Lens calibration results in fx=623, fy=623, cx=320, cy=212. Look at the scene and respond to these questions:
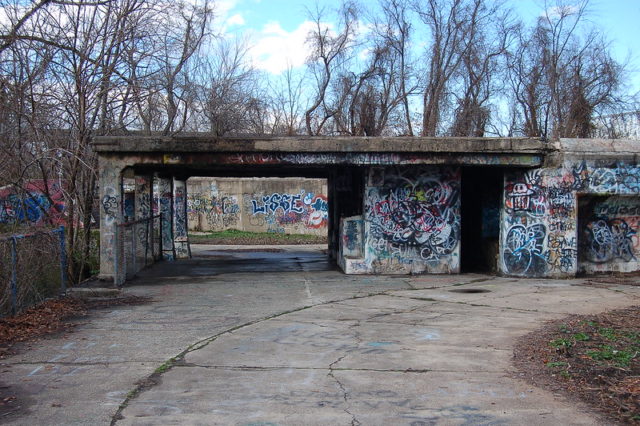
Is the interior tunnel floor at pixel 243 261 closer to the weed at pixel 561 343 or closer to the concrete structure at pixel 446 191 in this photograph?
the concrete structure at pixel 446 191

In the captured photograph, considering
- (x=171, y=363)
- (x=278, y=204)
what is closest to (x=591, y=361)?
(x=171, y=363)

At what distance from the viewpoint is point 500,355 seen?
7738 millimetres

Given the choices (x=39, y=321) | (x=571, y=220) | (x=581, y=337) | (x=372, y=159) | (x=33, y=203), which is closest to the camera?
(x=581, y=337)

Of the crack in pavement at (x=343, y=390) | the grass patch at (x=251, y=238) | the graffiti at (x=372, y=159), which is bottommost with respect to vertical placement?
the crack in pavement at (x=343, y=390)

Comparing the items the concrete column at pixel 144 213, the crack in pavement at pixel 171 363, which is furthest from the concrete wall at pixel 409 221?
the concrete column at pixel 144 213

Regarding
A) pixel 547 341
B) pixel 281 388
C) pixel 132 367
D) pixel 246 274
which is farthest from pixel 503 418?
pixel 246 274

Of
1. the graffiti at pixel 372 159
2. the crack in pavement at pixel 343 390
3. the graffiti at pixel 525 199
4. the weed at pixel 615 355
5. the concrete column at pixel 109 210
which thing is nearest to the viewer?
the crack in pavement at pixel 343 390

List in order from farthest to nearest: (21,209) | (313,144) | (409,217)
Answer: (409,217) → (313,144) → (21,209)

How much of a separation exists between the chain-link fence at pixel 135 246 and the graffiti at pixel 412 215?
573cm

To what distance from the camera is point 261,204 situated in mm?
30516

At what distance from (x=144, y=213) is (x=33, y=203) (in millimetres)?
4358

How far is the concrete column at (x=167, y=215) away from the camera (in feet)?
64.3

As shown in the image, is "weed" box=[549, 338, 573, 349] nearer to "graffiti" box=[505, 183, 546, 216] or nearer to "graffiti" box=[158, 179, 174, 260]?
"graffiti" box=[505, 183, 546, 216]

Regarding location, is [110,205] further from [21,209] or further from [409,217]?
[409,217]
